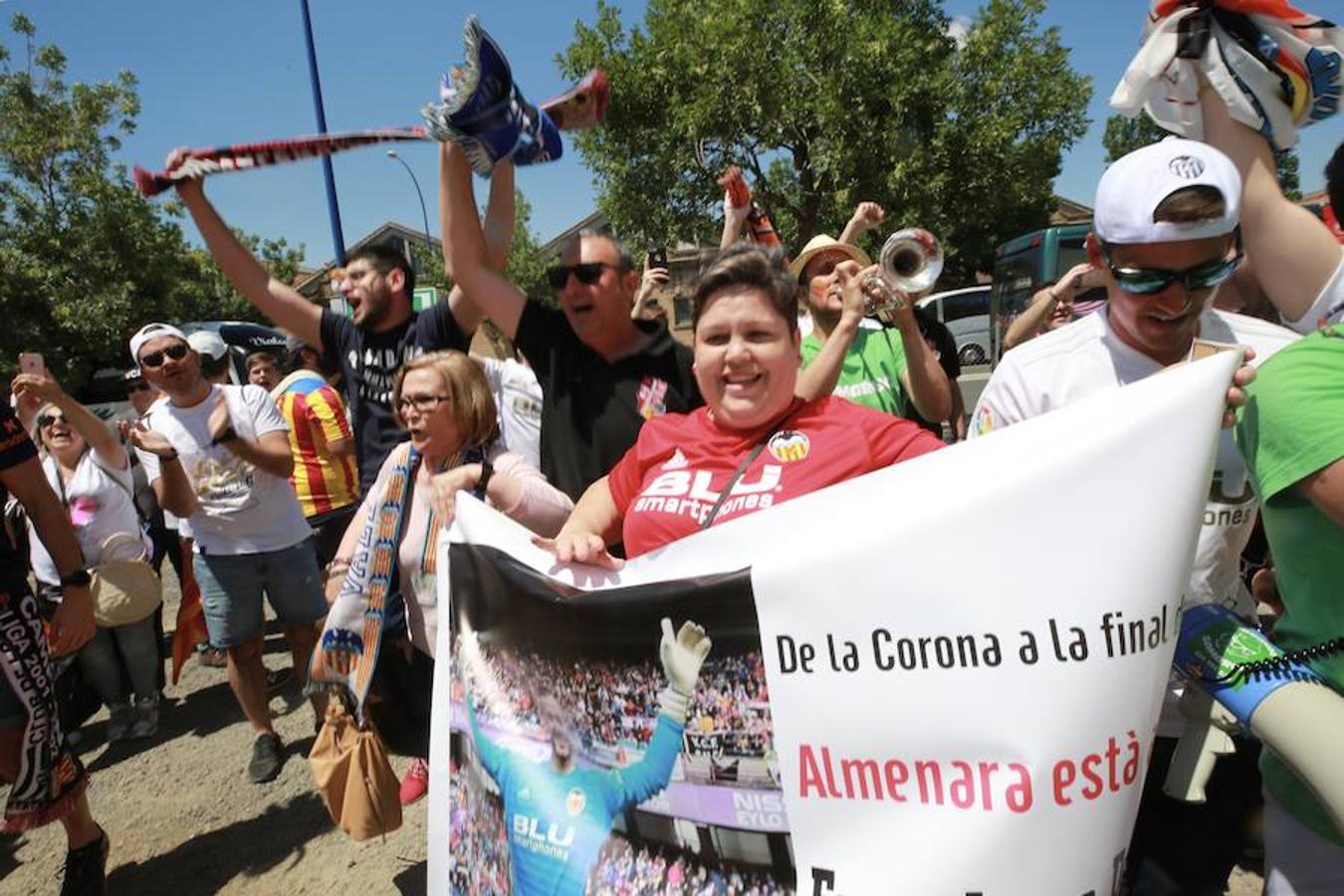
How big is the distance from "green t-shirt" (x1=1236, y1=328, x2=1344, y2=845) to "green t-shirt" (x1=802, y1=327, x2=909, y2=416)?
1.70 metres

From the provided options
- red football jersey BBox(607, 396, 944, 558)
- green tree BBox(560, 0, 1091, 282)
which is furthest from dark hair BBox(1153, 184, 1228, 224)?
green tree BBox(560, 0, 1091, 282)

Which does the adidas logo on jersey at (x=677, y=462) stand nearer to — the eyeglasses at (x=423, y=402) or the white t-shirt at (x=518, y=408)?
the eyeglasses at (x=423, y=402)

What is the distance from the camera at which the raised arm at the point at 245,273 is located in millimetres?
2965

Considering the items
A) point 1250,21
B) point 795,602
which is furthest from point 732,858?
point 1250,21

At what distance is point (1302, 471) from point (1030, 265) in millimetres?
13178

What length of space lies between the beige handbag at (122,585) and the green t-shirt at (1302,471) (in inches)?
195

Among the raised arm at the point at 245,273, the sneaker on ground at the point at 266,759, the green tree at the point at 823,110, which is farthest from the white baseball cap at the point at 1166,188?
the green tree at the point at 823,110

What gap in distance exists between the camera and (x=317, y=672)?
8.59 ft

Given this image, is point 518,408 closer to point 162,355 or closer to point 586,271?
point 586,271

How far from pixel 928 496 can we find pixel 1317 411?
25.0 inches

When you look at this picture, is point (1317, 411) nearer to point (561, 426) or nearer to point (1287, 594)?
point (1287, 594)

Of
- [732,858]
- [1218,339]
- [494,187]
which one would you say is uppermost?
[494,187]

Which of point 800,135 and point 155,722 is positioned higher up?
point 800,135

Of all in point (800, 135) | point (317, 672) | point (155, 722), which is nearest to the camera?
point (317, 672)
